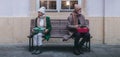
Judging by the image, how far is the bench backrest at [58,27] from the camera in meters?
11.8

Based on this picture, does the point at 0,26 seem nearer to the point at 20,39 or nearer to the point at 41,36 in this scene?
the point at 20,39

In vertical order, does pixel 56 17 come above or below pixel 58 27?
above

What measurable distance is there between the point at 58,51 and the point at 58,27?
0.85 m

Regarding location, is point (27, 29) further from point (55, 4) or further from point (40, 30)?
point (40, 30)

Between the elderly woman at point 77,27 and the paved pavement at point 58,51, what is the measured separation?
0.28 meters

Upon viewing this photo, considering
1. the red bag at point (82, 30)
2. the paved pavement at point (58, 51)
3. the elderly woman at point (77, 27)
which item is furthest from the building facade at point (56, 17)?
the red bag at point (82, 30)

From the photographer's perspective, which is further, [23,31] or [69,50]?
[23,31]

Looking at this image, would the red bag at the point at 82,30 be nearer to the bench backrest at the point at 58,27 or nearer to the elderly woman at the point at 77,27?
the elderly woman at the point at 77,27

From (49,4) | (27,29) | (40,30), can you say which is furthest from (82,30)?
(27,29)

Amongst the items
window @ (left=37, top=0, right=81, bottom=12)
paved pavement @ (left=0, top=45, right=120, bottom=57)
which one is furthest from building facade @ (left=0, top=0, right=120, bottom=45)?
paved pavement @ (left=0, top=45, right=120, bottom=57)

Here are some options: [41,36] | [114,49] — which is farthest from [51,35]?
[114,49]

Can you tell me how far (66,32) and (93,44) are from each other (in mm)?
1429

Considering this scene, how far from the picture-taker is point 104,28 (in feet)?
42.4

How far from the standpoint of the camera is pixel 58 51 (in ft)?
38.3
